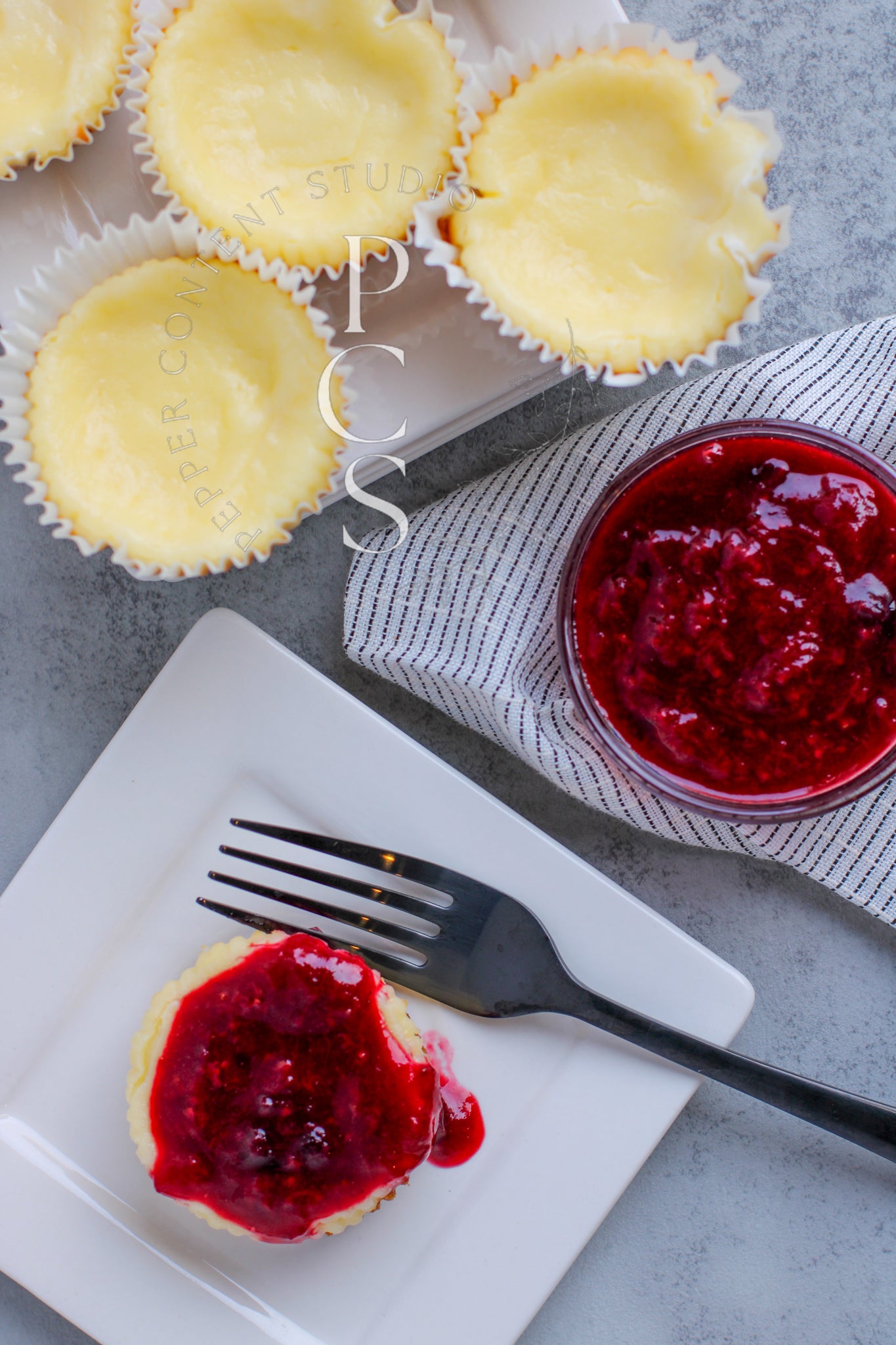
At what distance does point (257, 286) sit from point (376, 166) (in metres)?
0.28

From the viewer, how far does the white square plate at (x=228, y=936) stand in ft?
5.87

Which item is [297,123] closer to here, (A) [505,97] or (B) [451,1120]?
(A) [505,97]

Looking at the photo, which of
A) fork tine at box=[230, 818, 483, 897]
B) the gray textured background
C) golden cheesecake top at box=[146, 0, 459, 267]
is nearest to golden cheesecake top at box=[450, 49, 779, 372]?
golden cheesecake top at box=[146, 0, 459, 267]

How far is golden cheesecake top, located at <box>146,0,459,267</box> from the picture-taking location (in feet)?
5.26

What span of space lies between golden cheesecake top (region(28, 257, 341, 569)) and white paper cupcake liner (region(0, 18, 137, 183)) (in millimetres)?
250

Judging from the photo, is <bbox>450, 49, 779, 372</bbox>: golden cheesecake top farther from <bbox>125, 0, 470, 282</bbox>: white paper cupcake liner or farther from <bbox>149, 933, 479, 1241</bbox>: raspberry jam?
<bbox>149, 933, 479, 1241</bbox>: raspberry jam

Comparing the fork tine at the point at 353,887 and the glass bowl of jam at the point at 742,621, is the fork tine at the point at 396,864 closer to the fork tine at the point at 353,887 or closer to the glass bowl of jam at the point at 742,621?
the fork tine at the point at 353,887

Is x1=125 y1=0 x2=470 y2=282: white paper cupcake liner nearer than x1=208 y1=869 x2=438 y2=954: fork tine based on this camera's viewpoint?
Yes

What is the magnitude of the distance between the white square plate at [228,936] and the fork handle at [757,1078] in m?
0.07

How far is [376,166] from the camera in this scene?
1.62 metres

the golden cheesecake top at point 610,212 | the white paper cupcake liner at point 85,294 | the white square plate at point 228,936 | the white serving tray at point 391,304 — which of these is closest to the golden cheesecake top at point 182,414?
the white paper cupcake liner at point 85,294

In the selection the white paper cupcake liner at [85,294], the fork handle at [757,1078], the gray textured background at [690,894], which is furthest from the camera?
the gray textured background at [690,894]

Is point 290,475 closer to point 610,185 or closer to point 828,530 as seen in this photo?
point 610,185

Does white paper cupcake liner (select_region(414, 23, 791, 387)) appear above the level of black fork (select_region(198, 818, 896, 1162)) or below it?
above
